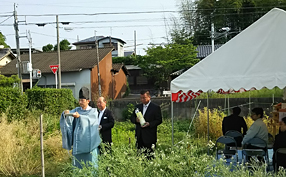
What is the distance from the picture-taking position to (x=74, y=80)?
26453 millimetres

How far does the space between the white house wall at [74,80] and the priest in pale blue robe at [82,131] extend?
21544mm

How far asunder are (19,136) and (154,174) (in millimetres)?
4862

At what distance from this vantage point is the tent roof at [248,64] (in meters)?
4.86

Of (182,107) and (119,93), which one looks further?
(119,93)

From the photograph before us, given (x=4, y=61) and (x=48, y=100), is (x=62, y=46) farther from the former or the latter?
(x=48, y=100)

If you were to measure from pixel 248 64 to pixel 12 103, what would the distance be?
6972mm

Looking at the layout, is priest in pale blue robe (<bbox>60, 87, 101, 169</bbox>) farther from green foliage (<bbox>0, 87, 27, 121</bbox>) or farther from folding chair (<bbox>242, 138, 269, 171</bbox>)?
green foliage (<bbox>0, 87, 27, 121</bbox>)

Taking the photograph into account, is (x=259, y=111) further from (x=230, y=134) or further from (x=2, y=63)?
(x=2, y=63)

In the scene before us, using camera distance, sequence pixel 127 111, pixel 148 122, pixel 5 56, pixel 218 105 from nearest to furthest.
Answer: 1. pixel 148 122
2. pixel 218 105
3. pixel 127 111
4. pixel 5 56

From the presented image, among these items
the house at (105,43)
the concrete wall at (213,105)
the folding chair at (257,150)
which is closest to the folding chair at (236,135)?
the folding chair at (257,150)

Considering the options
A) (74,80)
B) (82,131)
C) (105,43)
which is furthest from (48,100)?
(105,43)

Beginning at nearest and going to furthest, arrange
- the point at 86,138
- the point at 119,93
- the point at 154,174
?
the point at 154,174, the point at 86,138, the point at 119,93

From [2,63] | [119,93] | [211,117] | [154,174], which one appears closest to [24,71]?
[2,63]

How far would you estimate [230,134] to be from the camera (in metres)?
6.35
